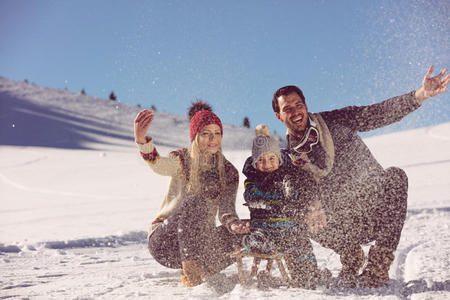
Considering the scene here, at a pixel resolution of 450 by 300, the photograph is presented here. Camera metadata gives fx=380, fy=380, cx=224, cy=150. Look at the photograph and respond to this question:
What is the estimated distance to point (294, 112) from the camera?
7.85ft

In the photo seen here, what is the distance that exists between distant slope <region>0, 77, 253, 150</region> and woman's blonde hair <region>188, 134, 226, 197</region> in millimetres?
23549

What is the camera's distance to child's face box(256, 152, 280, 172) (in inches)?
88.2

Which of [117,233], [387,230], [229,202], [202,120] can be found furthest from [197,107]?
[117,233]

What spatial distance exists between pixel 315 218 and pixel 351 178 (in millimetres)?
412

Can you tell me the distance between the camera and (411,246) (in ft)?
10.1

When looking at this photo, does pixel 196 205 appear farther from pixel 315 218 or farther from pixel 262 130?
pixel 262 130

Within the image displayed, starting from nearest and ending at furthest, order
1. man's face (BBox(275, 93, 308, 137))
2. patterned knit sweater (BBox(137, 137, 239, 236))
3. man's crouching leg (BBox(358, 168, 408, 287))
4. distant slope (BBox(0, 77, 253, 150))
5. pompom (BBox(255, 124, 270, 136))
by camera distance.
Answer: man's crouching leg (BBox(358, 168, 408, 287)) < patterned knit sweater (BBox(137, 137, 239, 236)) < man's face (BBox(275, 93, 308, 137)) < pompom (BBox(255, 124, 270, 136)) < distant slope (BBox(0, 77, 253, 150))

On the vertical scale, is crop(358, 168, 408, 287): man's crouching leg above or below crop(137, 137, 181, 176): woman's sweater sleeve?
below

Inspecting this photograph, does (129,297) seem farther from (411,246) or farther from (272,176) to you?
(411,246)

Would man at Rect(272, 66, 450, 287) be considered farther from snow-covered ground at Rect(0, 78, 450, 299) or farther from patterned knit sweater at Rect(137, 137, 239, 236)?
patterned knit sweater at Rect(137, 137, 239, 236)

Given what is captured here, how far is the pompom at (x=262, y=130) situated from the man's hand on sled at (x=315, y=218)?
652mm

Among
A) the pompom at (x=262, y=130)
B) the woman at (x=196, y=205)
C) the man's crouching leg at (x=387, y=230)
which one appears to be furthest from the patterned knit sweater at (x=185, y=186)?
the man's crouching leg at (x=387, y=230)

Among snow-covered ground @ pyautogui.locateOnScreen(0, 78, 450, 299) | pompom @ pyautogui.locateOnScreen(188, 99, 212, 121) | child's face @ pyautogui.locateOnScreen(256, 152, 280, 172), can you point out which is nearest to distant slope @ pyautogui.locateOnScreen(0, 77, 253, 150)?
snow-covered ground @ pyautogui.locateOnScreen(0, 78, 450, 299)

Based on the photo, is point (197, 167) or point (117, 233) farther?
point (117, 233)
